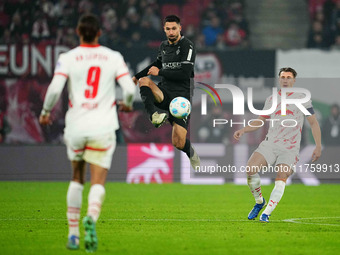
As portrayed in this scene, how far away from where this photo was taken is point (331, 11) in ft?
70.5

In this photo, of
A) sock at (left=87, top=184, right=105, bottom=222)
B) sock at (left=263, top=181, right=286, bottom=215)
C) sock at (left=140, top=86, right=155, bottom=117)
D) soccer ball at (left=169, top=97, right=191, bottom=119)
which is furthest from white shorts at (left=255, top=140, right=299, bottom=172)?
sock at (left=87, top=184, right=105, bottom=222)

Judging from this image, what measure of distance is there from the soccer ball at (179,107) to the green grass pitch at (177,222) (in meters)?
1.43

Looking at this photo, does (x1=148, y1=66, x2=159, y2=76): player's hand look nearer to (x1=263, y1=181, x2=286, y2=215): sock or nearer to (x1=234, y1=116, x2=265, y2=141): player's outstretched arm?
(x1=234, y1=116, x2=265, y2=141): player's outstretched arm

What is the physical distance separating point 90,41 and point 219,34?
14232mm

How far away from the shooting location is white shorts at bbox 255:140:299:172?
1006cm

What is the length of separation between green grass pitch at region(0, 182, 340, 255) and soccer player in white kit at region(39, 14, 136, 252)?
68 centimetres

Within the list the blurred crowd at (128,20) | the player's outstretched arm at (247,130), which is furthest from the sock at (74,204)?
the blurred crowd at (128,20)

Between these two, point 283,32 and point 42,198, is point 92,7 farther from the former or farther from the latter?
point 42,198

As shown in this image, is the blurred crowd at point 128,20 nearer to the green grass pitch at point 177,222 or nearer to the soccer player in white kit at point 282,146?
the green grass pitch at point 177,222

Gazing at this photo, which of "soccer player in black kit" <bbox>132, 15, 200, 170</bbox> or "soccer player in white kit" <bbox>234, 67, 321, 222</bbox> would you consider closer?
"soccer player in white kit" <bbox>234, 67, 321, 222</bbox>

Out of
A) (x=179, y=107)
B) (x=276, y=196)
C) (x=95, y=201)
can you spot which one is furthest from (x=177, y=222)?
(x=95, y=201)

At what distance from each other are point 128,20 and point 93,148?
1432 centimetres

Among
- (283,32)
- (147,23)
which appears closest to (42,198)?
(147,23)

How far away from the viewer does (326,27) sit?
69.4ft
